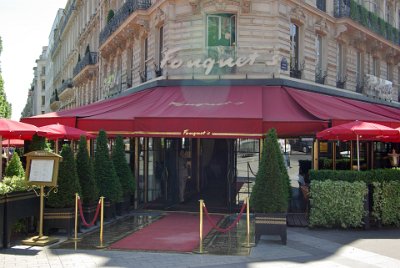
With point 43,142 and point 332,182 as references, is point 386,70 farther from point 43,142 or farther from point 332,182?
point 43,142

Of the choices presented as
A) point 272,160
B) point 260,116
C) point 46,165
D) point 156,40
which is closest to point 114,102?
point 156,40

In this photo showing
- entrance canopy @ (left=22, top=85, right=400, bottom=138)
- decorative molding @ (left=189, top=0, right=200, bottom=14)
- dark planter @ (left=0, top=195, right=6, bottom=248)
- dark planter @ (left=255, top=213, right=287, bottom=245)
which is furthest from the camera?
decorative molding @ (left=189, top=0, right=200, bottom=14)

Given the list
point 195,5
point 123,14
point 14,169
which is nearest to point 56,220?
point 14,169

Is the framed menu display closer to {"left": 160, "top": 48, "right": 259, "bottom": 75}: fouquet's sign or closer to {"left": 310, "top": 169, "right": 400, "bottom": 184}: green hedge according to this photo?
{"left": 310, "top": 169, "right": 400, "bottom": 184}: green hedge

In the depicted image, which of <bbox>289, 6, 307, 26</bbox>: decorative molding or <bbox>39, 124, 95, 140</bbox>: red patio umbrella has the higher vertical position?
<bbox>289, 6, 307, 26</bbox>: decorative molding

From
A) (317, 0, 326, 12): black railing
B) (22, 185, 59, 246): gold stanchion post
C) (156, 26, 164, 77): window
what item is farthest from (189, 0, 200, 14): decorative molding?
(22, 185, 59, 246): gold stanchion post

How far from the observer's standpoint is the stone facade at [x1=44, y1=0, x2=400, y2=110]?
15289mm

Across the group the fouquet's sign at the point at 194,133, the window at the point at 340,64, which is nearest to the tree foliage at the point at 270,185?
the fouquet's sign at the point at 194,133

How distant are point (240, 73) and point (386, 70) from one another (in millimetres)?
12072

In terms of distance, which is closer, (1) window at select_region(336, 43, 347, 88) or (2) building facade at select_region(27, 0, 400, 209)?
(2) building facade at select_region(27, 0, 400, 209)

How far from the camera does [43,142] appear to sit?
11734 millimetres

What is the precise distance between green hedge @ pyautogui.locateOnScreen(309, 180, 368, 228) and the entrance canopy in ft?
6.22

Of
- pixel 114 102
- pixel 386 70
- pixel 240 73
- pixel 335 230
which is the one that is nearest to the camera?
pixel 335 230

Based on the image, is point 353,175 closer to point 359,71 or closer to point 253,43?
point 253,43
